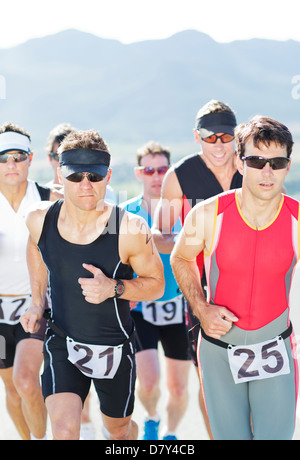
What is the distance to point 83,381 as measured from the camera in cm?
301

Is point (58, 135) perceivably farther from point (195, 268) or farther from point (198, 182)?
point (195, 268)

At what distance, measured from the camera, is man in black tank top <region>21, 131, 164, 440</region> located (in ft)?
9.36

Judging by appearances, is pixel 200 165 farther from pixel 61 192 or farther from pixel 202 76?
pixel 202 76

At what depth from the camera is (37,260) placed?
10.6 feet

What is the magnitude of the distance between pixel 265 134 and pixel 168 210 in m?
1.25

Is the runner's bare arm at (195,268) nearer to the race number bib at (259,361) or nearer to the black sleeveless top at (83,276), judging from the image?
the race number bib at (259,361)

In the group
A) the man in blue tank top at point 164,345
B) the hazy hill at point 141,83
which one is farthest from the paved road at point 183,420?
the hazy hill at point 141,83

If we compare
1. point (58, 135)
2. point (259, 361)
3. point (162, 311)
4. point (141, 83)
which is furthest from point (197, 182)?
point (141, 83)

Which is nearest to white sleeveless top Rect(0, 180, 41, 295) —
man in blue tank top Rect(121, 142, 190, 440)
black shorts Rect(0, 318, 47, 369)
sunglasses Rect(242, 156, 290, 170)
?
black shorts Rect(0, 318, 47, 369)

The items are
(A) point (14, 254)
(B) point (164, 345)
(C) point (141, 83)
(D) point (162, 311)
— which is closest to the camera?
(A) point (14, 254)

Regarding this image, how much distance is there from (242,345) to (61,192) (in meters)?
1.77

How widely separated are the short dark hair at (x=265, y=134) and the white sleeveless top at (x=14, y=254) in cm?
184

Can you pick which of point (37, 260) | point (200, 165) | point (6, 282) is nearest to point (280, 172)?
point (200, 165)

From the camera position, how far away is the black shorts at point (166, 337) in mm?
4191
